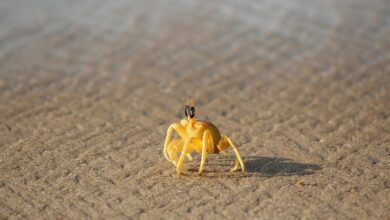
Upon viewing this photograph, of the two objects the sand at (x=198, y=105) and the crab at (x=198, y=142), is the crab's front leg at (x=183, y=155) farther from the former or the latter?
the sand at (x=198, y=105)

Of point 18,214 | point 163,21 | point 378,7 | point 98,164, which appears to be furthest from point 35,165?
point 378,7

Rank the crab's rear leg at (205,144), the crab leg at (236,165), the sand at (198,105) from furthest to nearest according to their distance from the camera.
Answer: the crab leg at (236,165) < the crab's rear leg at (205,144) < the sand at (198,105)

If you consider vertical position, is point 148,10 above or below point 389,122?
above

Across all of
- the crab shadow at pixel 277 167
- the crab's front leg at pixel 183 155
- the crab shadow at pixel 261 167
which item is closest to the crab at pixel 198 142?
the crab's front leg at pixel 183 155

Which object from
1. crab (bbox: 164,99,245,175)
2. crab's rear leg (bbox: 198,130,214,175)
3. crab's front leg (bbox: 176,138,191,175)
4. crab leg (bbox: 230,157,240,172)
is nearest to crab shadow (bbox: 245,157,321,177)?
crab leg (bbox: 230,157,240,172)

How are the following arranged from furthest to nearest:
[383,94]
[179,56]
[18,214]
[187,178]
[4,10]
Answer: [4,10]
[179,56]
[383,94]
[187,178]
[18,214]

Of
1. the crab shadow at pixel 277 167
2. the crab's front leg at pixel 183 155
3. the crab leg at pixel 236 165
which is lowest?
the crab shadow at pixel 277 167

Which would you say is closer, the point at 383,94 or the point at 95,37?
the point at 383,94

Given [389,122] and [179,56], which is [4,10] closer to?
[179,56]
